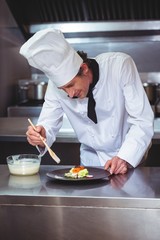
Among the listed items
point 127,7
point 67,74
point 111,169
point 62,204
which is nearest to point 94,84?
point 67,74

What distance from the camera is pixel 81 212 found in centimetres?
160

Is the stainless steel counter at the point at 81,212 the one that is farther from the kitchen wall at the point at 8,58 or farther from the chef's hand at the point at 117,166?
the kitchen wall at the point at 8,58

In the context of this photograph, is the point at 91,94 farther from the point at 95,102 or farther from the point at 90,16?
the point at 90,16

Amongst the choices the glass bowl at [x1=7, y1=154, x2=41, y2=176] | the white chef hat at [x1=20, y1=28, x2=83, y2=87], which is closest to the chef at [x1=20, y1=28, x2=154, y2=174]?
the white chef hat at [x1=20, y1=28, x2=83, y2=87]

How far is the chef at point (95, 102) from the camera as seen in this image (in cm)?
196

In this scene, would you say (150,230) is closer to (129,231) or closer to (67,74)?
(129,231)

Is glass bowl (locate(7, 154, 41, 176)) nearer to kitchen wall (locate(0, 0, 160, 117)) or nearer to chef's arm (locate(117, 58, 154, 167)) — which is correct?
chef's arm (locate(117, 58, 154, 167))

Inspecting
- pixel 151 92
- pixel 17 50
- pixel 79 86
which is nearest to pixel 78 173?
pixel 79 86

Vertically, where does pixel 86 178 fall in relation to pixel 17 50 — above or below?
above

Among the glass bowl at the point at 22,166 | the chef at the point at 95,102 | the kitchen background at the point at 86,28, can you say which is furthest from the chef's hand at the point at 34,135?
the kitchen background at the point at 86,28

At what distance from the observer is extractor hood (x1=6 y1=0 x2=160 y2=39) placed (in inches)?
171

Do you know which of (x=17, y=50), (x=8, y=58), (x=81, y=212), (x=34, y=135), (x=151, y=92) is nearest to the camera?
(x=81, y=212)

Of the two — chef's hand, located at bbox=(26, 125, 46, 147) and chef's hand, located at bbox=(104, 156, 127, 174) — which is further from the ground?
chef's hand, located at bbox=(26, 125, 46, 147)

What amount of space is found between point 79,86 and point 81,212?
0.64 meters
